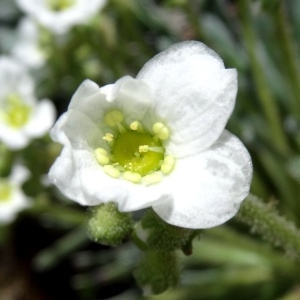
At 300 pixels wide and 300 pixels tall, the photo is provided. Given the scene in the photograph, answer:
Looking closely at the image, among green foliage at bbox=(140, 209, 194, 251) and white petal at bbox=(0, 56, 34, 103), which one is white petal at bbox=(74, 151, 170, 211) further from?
white petal at bbox=(0, 56, 34, 103)

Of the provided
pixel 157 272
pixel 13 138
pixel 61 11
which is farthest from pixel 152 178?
pixel 61 11

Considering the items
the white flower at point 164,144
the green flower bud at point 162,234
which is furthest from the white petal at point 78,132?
the green flower bud at point 162,234

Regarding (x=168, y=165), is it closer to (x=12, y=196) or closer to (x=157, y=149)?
(x=157, y=149)

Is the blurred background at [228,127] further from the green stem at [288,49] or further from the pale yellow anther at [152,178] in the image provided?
the pale yellow anther at [152,178]

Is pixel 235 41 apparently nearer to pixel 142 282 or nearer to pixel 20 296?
pixel 20 296

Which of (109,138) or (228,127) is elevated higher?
(109,138)

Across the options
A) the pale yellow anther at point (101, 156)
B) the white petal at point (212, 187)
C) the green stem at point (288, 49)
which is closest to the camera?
the white petal at point (212, 187)
